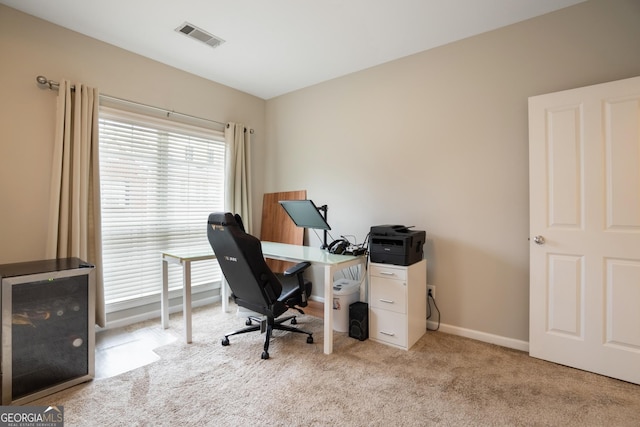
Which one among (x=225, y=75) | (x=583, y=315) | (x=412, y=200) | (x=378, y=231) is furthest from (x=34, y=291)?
(x=583, y=315)

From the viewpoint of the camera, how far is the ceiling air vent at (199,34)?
8.53 feet

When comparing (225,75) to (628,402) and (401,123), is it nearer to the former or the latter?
(401,123)

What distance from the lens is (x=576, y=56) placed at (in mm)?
2270

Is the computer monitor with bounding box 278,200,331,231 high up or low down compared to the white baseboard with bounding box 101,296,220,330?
up

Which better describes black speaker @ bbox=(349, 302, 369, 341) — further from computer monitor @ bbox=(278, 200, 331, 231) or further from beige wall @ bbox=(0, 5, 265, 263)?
beige wall @ bbox=(0, 5, 265, 263)

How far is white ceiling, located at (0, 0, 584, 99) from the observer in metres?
2.31

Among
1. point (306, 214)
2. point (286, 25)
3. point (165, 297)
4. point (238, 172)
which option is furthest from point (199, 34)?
point (165, 297)

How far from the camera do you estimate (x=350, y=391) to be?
194cm

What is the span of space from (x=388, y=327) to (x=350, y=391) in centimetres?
77

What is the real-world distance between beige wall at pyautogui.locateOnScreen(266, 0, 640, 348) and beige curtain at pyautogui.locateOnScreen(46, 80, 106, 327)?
2355 millimetres

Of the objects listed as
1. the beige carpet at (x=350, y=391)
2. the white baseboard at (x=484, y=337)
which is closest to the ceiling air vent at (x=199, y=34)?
the beige carpet at (x=350, y=391)

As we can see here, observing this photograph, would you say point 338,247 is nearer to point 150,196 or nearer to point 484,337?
point 484,337

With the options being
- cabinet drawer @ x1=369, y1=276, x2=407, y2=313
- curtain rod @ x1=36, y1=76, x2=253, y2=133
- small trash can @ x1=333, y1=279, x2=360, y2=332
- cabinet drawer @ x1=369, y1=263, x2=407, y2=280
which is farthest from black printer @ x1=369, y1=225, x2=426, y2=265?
curtain rod @ x1=36, y1=76, x2=253, y2=133

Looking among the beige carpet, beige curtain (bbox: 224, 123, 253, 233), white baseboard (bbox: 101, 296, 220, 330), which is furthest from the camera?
beige curtain (bbox: 224, 123, 253, 233)
